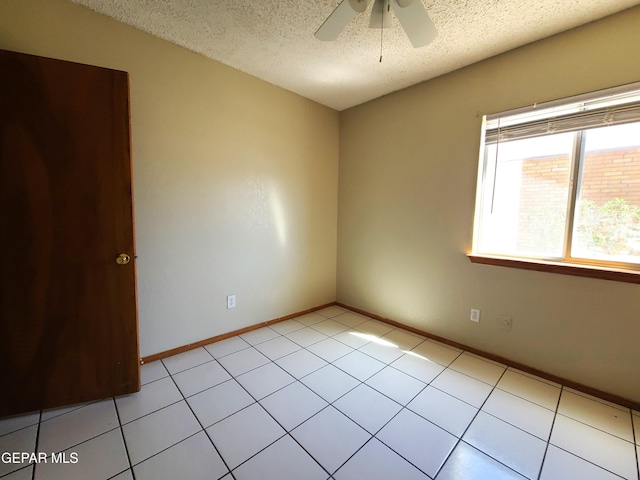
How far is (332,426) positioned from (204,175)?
2.08 meters

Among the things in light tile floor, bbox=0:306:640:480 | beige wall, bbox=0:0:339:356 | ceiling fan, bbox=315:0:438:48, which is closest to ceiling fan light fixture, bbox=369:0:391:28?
ceiling fan, bbox=315:0:438:48

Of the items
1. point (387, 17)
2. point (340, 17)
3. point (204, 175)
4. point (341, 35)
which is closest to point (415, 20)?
point (387, 17)

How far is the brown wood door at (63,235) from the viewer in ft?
4.62

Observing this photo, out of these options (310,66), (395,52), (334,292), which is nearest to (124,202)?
(310,66)

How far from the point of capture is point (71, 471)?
118 cm

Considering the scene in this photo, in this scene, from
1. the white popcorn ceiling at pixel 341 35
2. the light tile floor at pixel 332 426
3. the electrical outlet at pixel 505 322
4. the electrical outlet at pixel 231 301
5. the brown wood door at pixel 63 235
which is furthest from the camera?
the electrical outlet at pixel 231 301

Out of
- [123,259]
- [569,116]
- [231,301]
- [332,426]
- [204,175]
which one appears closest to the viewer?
[332,426]

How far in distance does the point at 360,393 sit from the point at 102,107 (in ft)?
7.88

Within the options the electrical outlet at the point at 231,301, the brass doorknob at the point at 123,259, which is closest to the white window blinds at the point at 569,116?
the electrical outlet at the point at 231,301

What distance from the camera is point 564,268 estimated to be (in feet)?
6.00

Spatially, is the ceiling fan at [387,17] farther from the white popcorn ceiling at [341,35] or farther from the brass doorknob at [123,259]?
the brass doorknob at [123,259]

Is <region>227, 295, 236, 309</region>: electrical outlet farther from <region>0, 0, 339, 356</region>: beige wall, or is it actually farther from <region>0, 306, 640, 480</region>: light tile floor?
<region>0, 306, 640, 480</region>: light tile floor

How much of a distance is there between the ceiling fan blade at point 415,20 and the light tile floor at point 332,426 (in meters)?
2.15

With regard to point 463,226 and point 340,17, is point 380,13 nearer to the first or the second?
point 340,17
